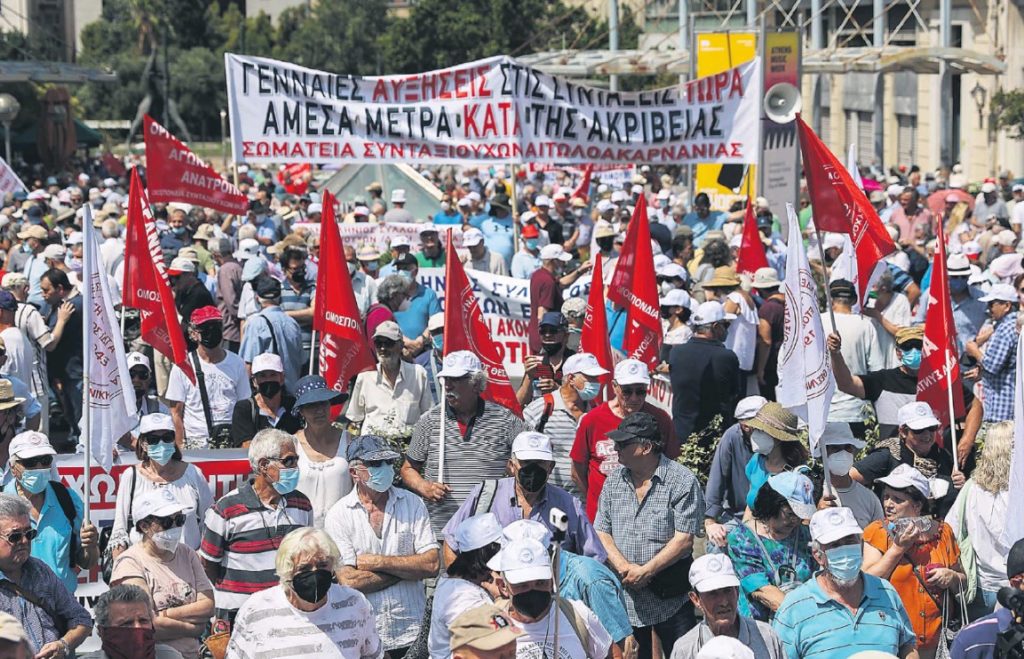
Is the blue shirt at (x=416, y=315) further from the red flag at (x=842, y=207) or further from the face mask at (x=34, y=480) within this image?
the face mask at (x=34, y=480)

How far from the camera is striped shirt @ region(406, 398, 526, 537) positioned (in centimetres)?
771

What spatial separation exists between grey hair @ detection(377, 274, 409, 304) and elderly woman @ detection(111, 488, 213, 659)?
4.80 meters

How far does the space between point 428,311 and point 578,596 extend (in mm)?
5496

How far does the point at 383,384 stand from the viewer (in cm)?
939

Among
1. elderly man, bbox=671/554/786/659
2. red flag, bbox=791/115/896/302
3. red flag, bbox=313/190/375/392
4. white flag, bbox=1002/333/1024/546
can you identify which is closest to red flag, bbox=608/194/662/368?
red flag, bbox=791/115/896/302

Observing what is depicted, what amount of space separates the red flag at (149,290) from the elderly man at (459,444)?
2.05 meters

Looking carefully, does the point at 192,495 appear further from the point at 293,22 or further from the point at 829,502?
the point at 293,22

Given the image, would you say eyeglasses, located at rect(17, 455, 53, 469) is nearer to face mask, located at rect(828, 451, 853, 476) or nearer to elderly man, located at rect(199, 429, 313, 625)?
elderly man, located at rect(199, 429, 313, 625)

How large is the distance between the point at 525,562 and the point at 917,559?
1.84m

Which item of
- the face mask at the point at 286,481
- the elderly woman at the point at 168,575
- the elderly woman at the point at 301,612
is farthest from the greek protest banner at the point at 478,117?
the elderly woman at the point at 301,612

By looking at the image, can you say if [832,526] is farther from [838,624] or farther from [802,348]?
[802,348]

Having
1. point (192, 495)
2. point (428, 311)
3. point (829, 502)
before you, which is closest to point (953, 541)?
point (829, 502)

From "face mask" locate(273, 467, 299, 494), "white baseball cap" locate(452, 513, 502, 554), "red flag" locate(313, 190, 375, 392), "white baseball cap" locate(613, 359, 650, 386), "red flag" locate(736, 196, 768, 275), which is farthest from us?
"red flag" locate(736, 196, 768, 275)

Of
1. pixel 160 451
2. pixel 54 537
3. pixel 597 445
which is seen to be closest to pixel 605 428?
pixel 597 445
